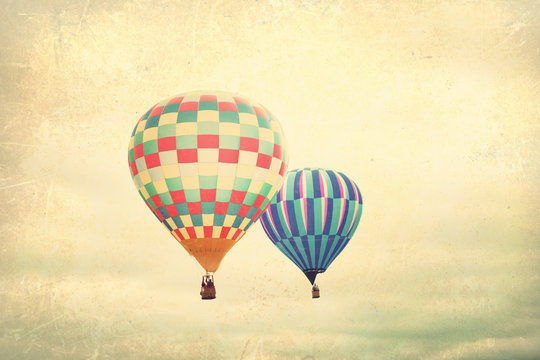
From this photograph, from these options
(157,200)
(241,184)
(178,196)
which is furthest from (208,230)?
(157,200)

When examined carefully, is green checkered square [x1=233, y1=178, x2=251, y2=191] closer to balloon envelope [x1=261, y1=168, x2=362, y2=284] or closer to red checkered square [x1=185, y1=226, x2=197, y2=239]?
red checkered square [x1=185, y1=226, x2=197, y2=239]

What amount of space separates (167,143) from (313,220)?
957 cm

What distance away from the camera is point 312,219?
30.8 m

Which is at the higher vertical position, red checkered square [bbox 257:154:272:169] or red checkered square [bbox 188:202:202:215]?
red checkered square [bbox 257:154:272:169]

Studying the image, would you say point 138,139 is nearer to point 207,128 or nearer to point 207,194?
point 207,128

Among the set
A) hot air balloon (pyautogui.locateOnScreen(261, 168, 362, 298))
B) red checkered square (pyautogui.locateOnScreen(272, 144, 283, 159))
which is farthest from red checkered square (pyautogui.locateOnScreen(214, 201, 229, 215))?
hot air balloon (pyautogui.locateOnScreen(261, 168, 362, 298))

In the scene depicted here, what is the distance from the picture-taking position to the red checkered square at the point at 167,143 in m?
23.6

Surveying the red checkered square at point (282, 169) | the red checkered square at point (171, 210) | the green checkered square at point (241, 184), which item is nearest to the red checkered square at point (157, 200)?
the red checkered square at point (171, 210)

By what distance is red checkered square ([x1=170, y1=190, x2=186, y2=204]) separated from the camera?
23.7 m

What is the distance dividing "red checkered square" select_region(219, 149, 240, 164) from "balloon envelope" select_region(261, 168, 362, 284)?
7250 mm

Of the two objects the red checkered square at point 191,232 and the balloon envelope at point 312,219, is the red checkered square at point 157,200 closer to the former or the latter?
the red checkered square at point 191,232

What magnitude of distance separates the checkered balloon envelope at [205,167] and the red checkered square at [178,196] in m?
0.04

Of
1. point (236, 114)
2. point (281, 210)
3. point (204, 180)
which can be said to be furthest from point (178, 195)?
point (281, 210)

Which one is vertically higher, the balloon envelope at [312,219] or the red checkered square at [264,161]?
the red checkered square at [264,161]
